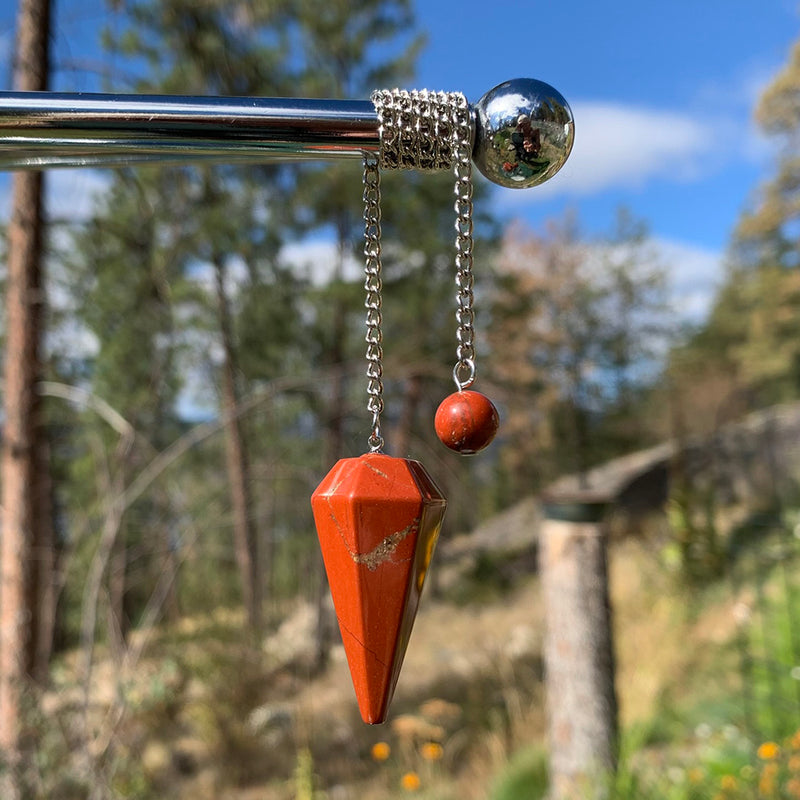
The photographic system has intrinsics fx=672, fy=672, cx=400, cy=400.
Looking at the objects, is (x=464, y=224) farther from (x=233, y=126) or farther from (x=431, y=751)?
(x=431, y=751)

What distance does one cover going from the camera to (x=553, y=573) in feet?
11.2

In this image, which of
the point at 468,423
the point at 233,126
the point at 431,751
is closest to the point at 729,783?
the point at 431,751

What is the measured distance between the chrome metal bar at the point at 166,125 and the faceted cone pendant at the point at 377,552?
26 centimetres

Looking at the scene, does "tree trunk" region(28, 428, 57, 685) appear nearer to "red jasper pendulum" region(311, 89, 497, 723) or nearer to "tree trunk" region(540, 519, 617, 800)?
"tree trunk" region(540, 519, 617, 800)

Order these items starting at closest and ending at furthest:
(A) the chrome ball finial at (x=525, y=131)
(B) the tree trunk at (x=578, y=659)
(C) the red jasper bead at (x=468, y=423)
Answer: (A) the chrome ball finial at (x=525, y=131), (C) the red jasper bead at (x=468, y=423), (B) the tree trunk at (x=578, y=659)

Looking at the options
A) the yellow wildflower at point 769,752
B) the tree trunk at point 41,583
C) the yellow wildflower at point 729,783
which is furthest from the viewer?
the tree trunk at point 41,583

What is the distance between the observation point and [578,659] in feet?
10.8

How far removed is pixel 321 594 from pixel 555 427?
28.0 feet

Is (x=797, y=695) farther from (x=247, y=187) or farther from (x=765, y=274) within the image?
(x=765, y=274)

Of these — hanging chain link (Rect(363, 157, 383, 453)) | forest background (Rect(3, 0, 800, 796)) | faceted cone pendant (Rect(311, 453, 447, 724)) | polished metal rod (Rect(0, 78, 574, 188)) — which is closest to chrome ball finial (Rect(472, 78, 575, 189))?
polished metal rod (Rect(0, 78, 574, 188))

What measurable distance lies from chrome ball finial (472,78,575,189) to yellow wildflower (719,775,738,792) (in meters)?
3.08

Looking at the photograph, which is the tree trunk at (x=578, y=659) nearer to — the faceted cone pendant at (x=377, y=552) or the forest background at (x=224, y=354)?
the forest background at (x=224, y=354)

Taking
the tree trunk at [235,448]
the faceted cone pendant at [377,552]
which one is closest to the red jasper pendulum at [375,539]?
the faceted cone pendant at [377,552]

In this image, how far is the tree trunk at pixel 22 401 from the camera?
3432mm
